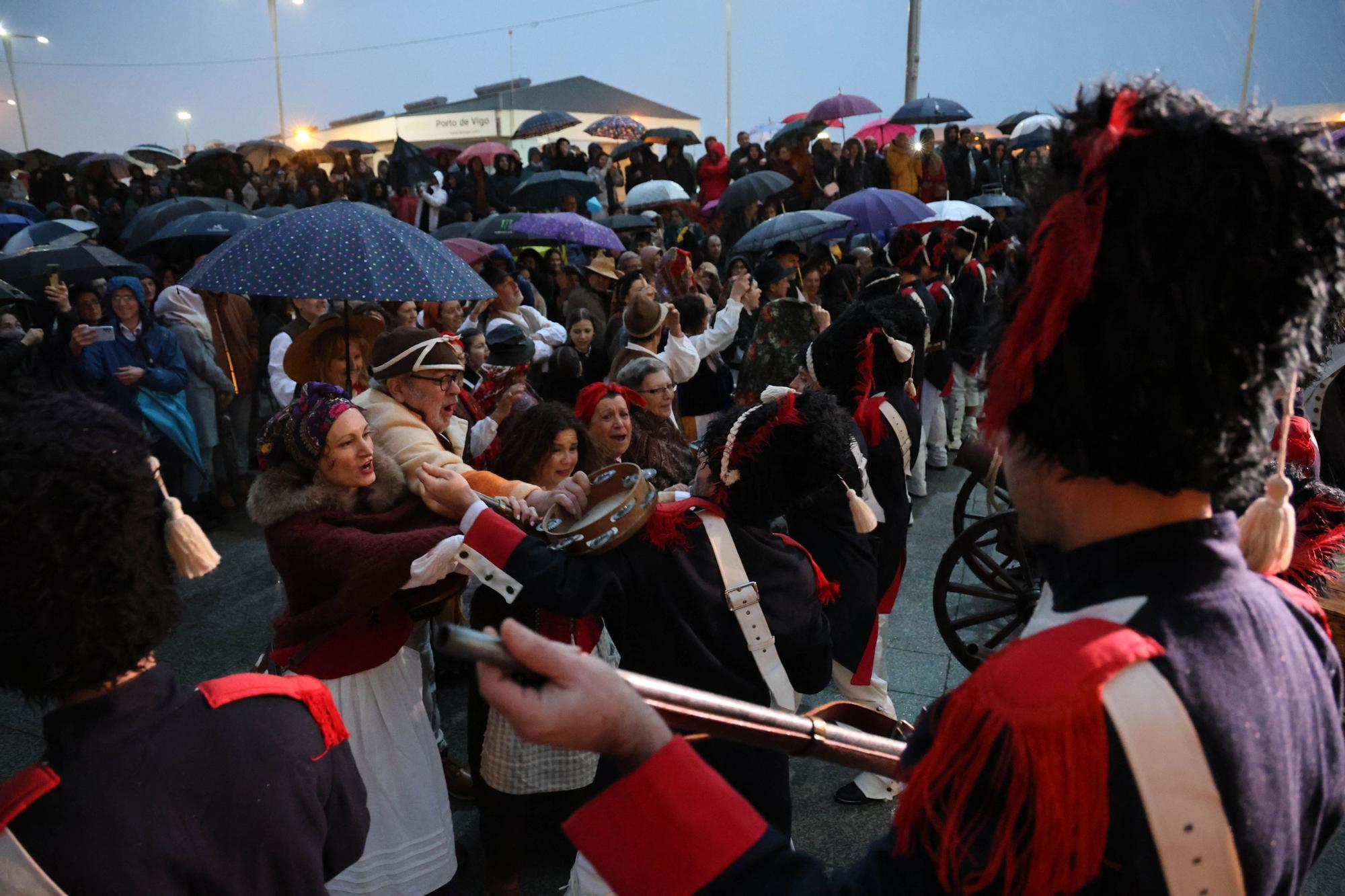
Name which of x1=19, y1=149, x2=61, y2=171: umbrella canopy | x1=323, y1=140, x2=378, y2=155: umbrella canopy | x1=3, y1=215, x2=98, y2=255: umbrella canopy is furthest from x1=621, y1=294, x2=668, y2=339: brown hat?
x1=19, y1=149, x2=61, y2=171: umbrella canopy

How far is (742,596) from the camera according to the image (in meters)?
2.44

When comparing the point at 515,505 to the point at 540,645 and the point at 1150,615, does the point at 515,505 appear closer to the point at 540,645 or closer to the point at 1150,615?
the point at 540,645

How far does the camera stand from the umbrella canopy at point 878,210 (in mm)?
9617

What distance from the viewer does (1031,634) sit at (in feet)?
Answer: 3.42

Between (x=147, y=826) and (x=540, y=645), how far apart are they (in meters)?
0.91

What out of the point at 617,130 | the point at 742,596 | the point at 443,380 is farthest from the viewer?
the point at 617,130

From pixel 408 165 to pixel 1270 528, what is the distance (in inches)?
530

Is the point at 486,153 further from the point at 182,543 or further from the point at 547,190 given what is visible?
the point at 182,543

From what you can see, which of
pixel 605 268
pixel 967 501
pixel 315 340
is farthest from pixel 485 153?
pixel 315 340

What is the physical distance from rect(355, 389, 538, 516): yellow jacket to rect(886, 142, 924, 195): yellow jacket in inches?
466

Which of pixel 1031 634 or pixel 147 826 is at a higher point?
pixel 1031 634

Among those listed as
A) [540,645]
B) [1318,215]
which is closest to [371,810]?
[540,645]

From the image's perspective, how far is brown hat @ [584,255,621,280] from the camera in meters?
8.90

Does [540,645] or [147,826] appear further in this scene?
[147,826]
